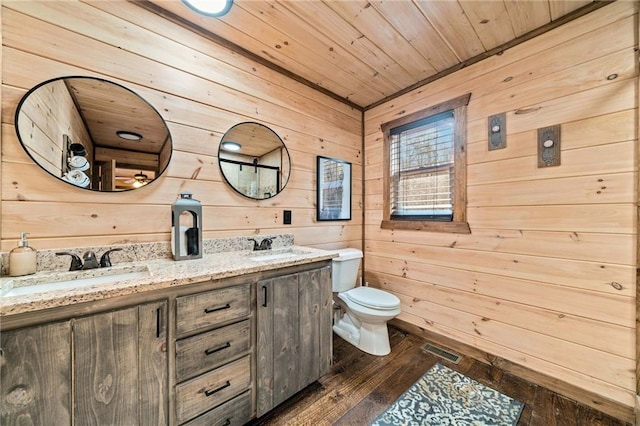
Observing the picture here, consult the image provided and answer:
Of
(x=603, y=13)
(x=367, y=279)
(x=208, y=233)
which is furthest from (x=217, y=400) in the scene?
(x=603, y=13)

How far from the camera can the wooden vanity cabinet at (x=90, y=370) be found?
0.81 m

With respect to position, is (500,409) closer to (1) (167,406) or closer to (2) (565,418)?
(2) (565,418)

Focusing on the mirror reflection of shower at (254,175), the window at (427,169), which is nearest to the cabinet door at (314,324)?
the mirror reflection of shower at (254,175)

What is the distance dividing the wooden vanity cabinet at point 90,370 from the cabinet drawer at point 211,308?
0.07 m

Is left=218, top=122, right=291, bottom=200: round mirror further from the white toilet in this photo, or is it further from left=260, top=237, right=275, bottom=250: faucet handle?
the white toilet

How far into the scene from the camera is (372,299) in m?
2.05

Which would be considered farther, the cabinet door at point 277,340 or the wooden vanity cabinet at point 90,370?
the cabinet door at point 277,340

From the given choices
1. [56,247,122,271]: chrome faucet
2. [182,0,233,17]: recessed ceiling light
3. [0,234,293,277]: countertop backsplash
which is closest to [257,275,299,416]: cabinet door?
[0,234,293,277]: countertop backsplash

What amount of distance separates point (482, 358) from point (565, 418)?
53 cm

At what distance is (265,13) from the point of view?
1550mm

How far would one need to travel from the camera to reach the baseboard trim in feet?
4.63

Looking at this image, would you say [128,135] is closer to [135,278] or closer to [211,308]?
[135,278]

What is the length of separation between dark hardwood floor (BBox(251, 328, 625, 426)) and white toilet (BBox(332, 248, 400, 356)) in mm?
102

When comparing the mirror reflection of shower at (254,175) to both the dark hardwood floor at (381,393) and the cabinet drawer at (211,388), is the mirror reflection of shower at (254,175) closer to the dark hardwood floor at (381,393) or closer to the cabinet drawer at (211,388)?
the cabinet drawer at (211,388)
